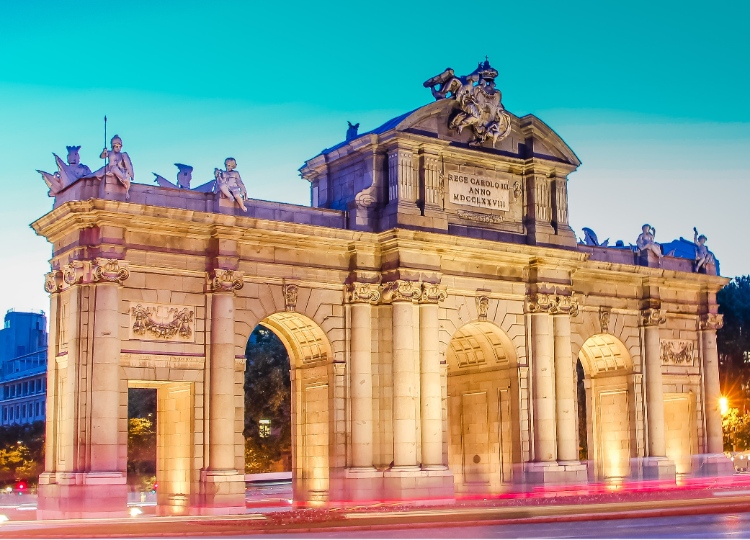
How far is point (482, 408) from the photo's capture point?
1839 inches

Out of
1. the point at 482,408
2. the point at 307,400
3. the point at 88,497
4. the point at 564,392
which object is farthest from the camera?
the point at 482,408

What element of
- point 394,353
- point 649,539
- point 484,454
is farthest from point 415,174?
point 649,539

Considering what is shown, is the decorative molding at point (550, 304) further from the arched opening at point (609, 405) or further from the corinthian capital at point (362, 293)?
the corinthian capital at point (362, 293)

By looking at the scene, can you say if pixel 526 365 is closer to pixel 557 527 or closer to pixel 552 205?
pixel 552 205

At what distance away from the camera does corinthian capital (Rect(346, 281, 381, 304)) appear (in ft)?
136

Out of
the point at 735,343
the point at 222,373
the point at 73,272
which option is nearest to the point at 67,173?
the point at 73,272

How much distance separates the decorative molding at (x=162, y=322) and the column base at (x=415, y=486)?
28.2 ft

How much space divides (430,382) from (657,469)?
13.0 metres

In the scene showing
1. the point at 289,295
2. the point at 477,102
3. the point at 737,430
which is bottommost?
the point at 737,430

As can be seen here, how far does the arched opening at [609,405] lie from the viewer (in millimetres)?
50062

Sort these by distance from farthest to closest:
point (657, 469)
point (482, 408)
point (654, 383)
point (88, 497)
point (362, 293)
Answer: point (654, 383) → point (657, 469) → point (482, 408) → point (362, 293) → point (88, 497)

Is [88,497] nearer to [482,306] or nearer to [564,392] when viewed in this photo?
[482,306]

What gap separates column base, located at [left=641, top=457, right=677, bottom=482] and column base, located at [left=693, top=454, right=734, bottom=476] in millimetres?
2705

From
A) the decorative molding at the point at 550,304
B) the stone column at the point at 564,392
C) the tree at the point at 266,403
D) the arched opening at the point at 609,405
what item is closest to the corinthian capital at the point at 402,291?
the decorative molding at the point at 550,304
